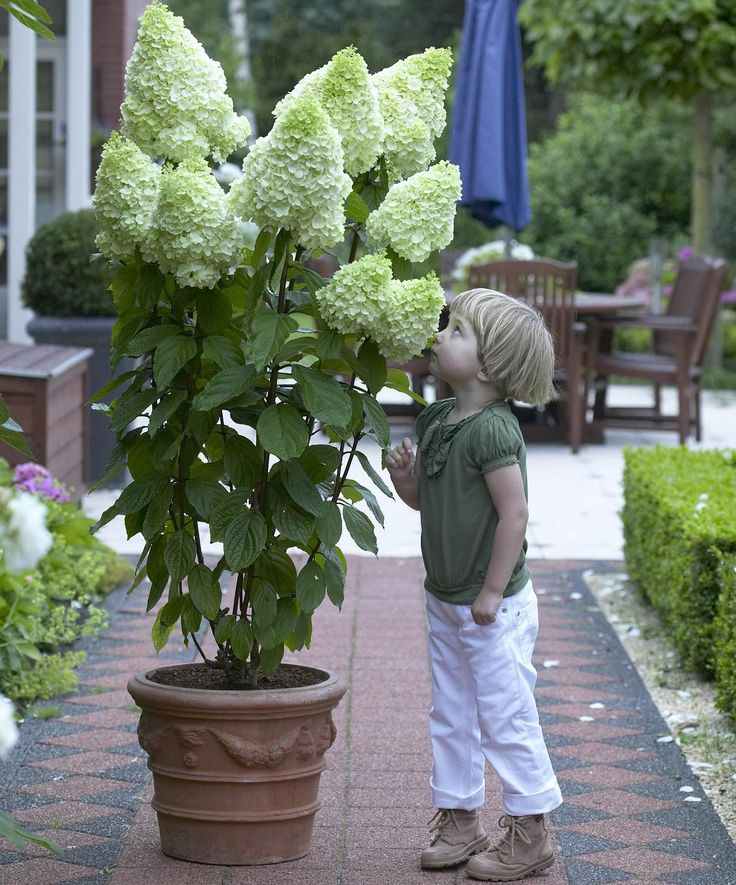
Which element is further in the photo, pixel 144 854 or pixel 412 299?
pixel 144 854

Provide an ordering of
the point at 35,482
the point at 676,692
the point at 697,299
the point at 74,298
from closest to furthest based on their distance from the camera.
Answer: the point at 676,692 < the point at 35,482 < the point at 74,298 < the point at 697,299

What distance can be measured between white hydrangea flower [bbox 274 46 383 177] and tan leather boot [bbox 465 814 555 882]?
1323 mm

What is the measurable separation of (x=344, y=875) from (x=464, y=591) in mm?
Answer: 593

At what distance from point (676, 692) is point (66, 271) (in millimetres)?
4037

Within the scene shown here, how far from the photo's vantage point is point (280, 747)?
264 centimetres

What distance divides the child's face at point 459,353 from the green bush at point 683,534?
1250mm

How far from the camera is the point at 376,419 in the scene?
2.57 meters

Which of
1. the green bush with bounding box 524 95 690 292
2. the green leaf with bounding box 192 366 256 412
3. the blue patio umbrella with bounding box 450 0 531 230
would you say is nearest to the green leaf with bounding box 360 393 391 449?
the green leaf with bounding box 192 366 256 412

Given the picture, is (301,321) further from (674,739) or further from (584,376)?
(584,376)

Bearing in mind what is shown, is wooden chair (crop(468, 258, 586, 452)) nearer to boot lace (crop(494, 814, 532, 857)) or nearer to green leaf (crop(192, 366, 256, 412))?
boot lace (crop(494, 814, 532, 857))

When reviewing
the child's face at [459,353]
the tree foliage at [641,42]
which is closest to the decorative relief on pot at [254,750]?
the child's face at [459,353]

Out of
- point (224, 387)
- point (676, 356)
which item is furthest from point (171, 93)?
point (676, 356)

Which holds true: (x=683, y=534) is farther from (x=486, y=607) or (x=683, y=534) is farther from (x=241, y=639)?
(x=241, y=639)

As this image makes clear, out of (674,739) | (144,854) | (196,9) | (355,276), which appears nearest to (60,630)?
(144,854)
